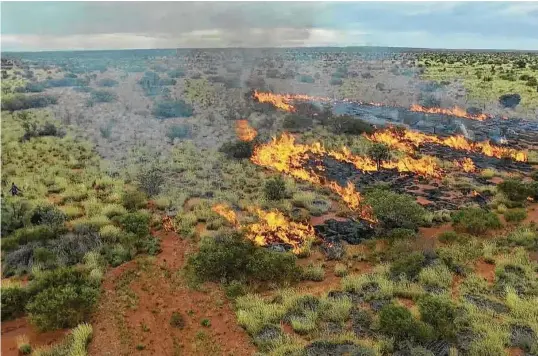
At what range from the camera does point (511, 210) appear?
1803 cm

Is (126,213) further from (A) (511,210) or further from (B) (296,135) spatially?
(B) (296,135)

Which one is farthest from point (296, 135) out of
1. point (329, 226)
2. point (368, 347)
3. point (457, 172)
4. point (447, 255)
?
point (368, 347)

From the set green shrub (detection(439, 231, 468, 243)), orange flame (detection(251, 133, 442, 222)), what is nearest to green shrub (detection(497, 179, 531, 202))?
orange flame (detection(251, 133, 442, 222))

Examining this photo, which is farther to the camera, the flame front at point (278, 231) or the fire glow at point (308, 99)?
the fire glow at point (308, 99)

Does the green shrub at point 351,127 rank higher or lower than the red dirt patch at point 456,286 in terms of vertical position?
higher

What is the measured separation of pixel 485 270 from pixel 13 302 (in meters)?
12.9

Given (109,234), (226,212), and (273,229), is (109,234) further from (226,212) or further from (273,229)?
(273,229)

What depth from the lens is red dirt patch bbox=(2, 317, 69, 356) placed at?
34.2ft

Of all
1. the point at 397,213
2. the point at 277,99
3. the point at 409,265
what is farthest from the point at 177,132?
the point at 409,265

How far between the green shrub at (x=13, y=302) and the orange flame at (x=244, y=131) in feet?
60.2

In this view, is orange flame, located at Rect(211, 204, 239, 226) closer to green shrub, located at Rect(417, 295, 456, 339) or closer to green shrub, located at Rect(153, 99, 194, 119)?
green shrub, located at Rect(417, 295, 456, 339)

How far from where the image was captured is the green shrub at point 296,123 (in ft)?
109

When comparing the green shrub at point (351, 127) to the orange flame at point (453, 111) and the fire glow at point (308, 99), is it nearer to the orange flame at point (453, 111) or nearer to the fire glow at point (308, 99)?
the fire glow at point (308, 99)

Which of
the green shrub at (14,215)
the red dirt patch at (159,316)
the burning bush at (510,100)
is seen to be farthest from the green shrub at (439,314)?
the burning bush at (510,100)
